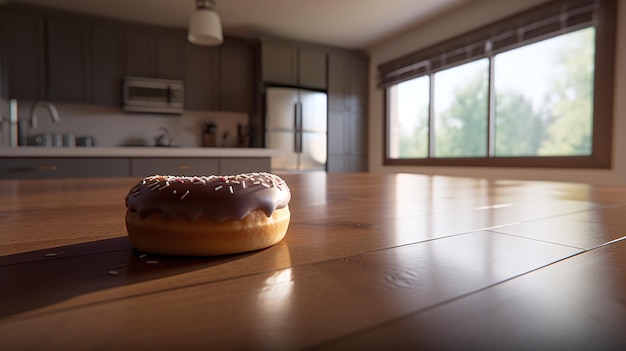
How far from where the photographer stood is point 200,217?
312 mm

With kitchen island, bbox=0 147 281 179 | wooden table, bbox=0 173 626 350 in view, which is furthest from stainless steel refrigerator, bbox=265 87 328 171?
wooden table, bbox=0 173 626 350

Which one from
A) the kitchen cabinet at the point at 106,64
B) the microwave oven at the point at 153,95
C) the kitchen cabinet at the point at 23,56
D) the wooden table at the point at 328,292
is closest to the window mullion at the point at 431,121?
the microwave oven at the point at 153,95

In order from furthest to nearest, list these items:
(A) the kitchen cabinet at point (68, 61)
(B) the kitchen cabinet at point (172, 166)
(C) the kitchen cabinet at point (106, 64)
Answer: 1. (C) the kitchen cabinet at point (106, 64)
2. (A) the kitchen cabinet at point (68, 61)
3. (B) the kitchen cabinet at point (172, 166)

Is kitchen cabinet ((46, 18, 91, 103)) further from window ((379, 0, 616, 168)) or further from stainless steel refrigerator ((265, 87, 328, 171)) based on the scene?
window ((379, 0, 616, 168))

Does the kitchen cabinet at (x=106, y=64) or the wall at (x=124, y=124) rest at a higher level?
the kitchen cabinet at (x=106, y=64)

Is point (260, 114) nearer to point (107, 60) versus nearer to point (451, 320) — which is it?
point (107, 60)

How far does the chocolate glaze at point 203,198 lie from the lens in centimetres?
32

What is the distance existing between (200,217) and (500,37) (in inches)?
149

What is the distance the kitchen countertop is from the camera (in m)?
2.77

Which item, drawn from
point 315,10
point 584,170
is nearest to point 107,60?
point 315,10

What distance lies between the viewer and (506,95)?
3420mm

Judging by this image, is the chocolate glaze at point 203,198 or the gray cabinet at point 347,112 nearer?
the chocolate glaze at point 203,198

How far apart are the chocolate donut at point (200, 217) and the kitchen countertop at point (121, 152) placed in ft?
10.1

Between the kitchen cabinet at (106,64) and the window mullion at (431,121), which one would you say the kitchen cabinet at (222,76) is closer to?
the kitchen cabinet at (106,64)
